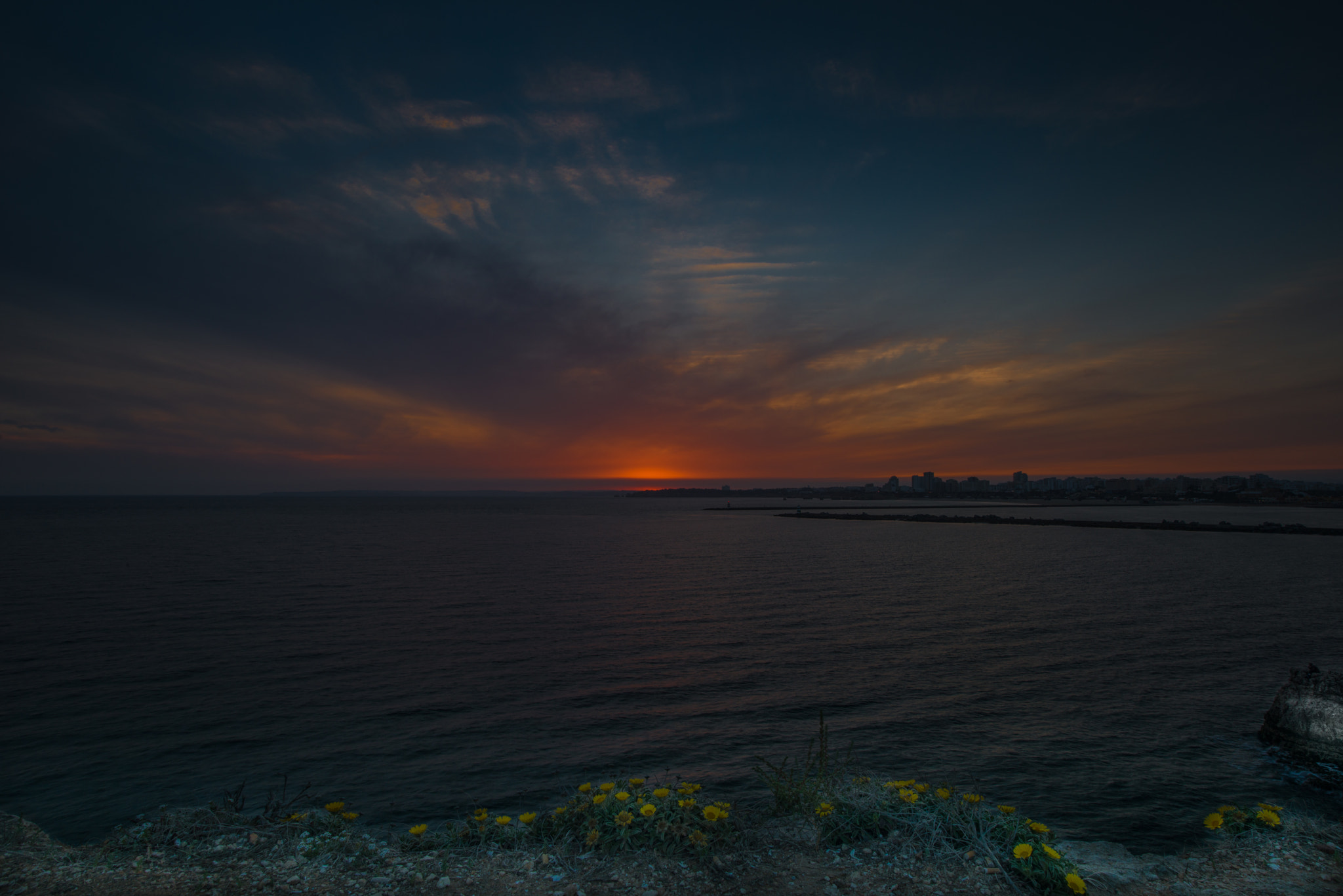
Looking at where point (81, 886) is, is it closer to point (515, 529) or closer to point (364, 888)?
point (364, 888)

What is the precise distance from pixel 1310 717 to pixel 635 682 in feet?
56.7

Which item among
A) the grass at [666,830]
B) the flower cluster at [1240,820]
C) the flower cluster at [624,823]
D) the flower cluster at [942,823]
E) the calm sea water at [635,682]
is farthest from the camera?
the calm sea water at [635,682]

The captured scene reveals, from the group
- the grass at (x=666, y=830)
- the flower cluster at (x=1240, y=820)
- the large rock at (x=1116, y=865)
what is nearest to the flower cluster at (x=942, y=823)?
the grass at (x=666, y=830)

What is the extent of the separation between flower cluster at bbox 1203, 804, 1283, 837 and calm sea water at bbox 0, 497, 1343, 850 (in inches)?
33.2

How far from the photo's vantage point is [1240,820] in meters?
9.95

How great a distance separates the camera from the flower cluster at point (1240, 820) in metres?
9.62

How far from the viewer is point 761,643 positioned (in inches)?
999

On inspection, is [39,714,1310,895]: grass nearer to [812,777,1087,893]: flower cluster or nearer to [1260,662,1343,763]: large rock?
[812,777,1087,893]: flower cluster

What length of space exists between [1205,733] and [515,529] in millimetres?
97944

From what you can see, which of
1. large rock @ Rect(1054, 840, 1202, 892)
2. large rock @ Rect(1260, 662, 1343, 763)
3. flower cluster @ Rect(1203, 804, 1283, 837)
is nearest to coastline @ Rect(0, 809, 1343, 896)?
large rock @ Rect(1054, 840, 1202, 892)

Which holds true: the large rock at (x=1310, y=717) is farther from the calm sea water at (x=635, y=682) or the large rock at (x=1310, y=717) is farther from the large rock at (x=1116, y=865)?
the large rock at (x=1116, y=865)

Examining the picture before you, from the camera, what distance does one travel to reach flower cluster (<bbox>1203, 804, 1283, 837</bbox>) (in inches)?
379

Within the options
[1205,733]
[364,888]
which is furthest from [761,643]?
[364,888]

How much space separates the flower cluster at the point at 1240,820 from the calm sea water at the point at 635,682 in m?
0.84
